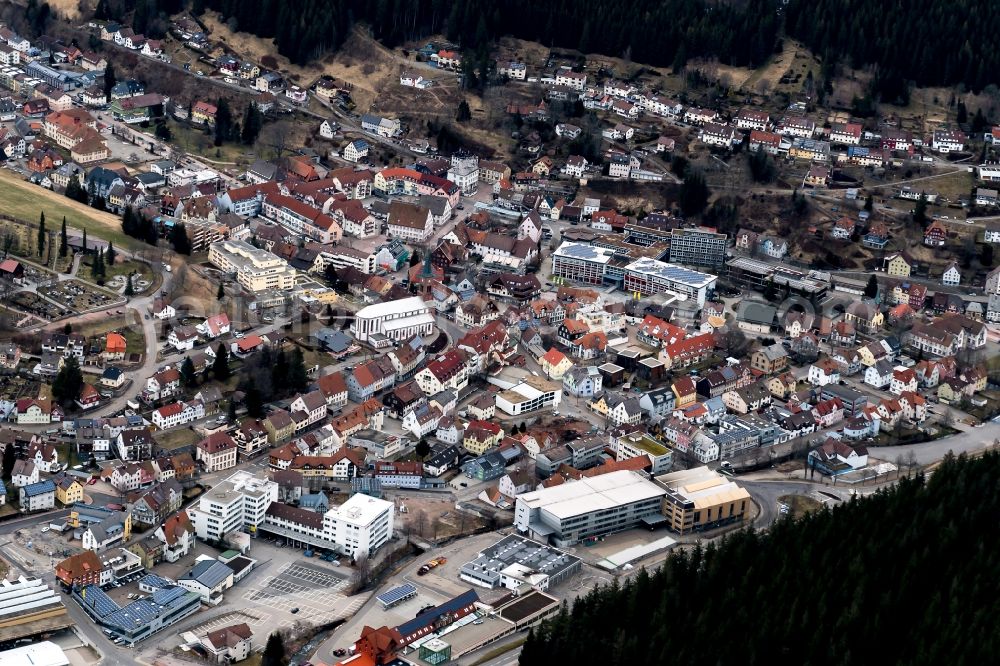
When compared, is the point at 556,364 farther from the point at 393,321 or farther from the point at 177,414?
the point at 177,414

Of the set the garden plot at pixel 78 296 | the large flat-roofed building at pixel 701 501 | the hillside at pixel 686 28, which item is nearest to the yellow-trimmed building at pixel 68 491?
the garden plot at pixel 78 296

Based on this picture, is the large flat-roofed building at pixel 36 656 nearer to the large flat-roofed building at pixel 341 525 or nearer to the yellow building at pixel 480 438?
the large flat-roofed building at pixel 341 525

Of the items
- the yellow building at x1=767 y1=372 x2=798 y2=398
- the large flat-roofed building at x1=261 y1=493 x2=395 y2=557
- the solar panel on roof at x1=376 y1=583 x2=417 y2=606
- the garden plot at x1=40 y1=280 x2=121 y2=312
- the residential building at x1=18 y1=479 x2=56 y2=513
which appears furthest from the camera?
the garden plot at x1=40 y1=280 x2=121 y2=312

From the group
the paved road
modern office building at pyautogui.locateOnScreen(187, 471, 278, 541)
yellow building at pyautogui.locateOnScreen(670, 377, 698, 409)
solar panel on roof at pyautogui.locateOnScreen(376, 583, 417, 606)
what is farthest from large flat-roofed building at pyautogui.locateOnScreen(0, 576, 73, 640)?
the paved road

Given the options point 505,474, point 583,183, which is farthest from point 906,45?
point 505,474

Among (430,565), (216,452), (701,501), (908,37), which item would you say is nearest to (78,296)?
(216,452)

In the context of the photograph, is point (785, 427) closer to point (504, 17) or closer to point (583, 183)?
point (583, 183)

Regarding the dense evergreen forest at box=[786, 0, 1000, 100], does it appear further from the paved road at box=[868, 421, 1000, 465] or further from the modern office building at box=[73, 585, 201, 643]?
the modern office building at box=[73, 585, 201, 643]
